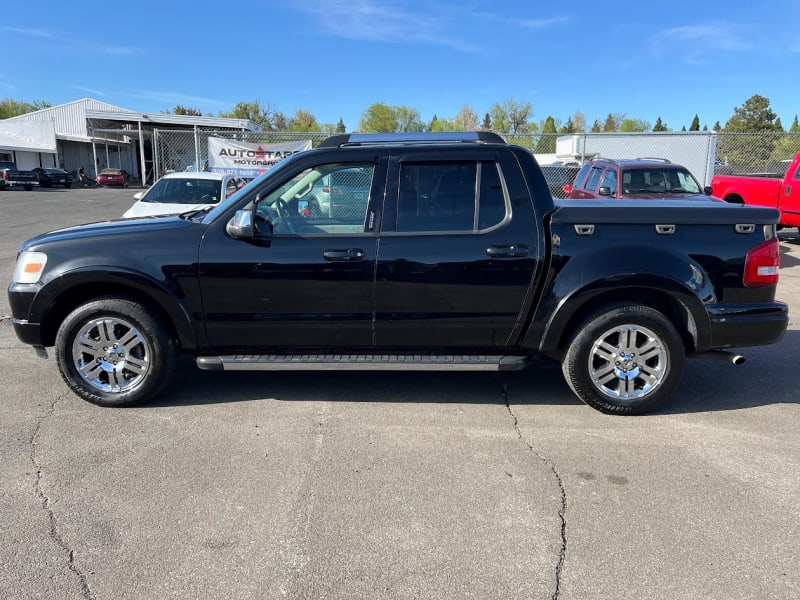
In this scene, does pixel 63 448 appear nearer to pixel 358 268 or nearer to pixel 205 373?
pixel 205 373

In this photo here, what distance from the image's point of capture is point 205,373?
5.14 metres

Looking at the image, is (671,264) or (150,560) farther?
(671,264)

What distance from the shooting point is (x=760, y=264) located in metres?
4.14

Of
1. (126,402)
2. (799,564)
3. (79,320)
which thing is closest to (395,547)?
(799,564)

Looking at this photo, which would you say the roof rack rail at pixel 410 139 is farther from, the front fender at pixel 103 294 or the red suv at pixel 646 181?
the red suv at pixel 646 181

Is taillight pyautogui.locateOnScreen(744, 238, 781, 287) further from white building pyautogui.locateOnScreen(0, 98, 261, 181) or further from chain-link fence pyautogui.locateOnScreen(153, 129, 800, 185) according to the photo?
white building pyautogui.locateOnScreen(0, 98, 261, 181)

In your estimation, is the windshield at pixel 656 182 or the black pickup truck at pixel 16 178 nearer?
the windshield at pixel 656 182

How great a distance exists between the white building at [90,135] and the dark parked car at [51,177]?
362 centimetres

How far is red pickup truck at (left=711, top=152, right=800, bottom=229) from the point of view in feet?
38.1

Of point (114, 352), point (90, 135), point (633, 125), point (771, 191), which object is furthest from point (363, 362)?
point (633, 125)

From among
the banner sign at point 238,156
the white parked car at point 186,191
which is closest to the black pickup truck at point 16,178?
the banner sign at point 238,156

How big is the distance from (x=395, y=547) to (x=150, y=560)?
111 cm

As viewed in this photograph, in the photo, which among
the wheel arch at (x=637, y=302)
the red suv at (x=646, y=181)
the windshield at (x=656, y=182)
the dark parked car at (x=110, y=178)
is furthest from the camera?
the dark parked car at (x=110, y=178)

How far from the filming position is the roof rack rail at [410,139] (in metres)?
4.38
